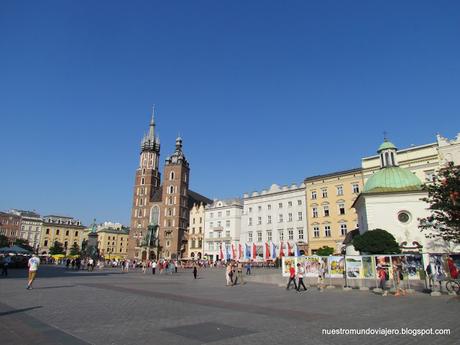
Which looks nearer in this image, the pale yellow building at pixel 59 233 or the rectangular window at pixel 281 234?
the rectangular window at pixel 281 234

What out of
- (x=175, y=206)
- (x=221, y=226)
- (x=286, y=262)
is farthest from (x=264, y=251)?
(x=175, y=206)

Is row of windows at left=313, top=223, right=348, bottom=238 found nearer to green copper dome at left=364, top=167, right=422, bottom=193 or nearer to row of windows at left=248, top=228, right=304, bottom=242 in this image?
row of windows at left=248, top=228, right=304, bottom=242

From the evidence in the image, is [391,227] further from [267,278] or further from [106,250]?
[106,250]

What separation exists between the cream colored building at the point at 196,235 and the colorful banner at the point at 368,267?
7048 centimetres

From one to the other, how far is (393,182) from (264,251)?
112ft

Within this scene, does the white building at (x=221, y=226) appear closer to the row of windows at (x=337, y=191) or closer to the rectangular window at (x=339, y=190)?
the row of windows at (x=337, y=191)

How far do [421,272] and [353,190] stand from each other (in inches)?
1491

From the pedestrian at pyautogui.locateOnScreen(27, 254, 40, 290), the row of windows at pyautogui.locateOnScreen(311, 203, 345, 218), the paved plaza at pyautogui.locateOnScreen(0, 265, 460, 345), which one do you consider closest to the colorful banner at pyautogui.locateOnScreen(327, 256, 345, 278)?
the paved plaza at pyautogui.locateOnScreen(0, 265, 460, 345)

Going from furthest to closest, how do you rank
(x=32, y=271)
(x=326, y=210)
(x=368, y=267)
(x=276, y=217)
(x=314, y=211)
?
(x=276, y=217)
(x=314, y=211)
(x=326, y=210)
(x=368, y=267)
(x=32, y=271)

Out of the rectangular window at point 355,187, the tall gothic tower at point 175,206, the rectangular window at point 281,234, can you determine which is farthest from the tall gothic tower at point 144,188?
the rectangular window at point 355,187

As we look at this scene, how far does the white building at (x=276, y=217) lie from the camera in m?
66.9

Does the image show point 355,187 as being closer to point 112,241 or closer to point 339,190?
point 339,190

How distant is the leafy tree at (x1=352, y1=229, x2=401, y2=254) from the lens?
28875mm

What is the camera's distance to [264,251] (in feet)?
213
